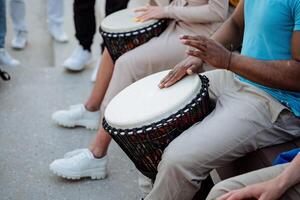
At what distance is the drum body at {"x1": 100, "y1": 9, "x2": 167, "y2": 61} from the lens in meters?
2.61

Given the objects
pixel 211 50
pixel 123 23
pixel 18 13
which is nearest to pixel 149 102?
pixel 211 50

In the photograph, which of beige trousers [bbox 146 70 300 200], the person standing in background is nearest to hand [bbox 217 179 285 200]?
beige trousers [bbox 146 70 300 200]

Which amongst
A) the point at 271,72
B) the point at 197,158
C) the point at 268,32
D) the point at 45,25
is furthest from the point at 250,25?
the point at 45,25

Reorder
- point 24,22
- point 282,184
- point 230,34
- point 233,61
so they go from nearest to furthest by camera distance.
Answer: point 282,184
point 233,61
point 230,34
point 24,22

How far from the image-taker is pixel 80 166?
8.41ft

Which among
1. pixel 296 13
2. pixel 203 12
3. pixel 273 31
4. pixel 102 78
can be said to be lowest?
pixel 102 78

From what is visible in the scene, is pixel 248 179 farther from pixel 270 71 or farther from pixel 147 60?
pixel 147 60

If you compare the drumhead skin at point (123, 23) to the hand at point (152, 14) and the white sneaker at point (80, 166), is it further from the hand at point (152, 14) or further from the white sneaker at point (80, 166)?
the white sneaker at point (80, 166)

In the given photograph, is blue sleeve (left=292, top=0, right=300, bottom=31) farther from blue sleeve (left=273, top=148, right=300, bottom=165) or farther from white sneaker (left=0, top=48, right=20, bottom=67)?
white sneaker (left=0, top=48, right=20, bottom=67)

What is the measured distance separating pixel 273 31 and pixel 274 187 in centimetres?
62

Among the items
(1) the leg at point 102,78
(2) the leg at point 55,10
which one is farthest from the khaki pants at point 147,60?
(2) the leg at point 55,10

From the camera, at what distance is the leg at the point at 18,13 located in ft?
13.3

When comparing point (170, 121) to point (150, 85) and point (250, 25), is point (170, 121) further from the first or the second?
point (250, 25)

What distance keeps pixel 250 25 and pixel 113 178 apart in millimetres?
1046
